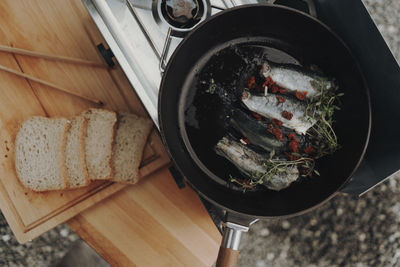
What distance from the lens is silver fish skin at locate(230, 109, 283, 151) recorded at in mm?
1311

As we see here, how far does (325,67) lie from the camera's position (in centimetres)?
138

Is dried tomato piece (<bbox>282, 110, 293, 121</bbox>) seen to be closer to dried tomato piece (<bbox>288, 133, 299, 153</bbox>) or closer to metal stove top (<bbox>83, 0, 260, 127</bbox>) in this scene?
dried tomato piece (<bbox>288, 133, 299, 153</bbox>)

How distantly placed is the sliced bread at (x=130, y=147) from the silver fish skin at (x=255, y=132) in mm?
404

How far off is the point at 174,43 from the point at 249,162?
1.84 feet

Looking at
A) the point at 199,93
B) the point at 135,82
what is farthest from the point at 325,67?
the point at 135,82

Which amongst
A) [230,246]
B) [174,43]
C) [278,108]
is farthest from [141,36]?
[230,246]

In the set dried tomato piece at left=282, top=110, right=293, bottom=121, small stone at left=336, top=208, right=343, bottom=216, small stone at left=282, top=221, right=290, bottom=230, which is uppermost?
dried tomato piece at left=282, top=110, right=293, bottom=121

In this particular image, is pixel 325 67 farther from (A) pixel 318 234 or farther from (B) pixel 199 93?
(A) pixel 318 234

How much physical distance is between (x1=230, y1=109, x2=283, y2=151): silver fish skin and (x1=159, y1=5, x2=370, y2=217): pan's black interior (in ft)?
0.37

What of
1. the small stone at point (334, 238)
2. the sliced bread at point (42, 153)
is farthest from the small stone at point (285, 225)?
the sliced bread at point (42, 153)

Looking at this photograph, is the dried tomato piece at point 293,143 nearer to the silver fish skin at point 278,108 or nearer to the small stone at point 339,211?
the silver fish skin at point 278,108

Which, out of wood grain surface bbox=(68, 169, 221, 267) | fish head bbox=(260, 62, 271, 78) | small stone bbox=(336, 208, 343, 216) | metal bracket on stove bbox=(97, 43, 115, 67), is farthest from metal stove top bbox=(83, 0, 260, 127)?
small stone bbox=(336, 208, 343, 216)

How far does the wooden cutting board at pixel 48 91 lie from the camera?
56.5 inches

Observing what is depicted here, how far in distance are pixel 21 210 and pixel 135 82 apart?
79 cm
